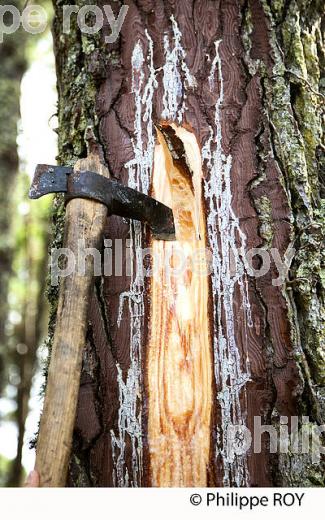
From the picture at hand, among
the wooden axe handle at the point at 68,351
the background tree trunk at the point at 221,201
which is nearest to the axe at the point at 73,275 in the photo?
the wooden axe handle at the point at 68,351

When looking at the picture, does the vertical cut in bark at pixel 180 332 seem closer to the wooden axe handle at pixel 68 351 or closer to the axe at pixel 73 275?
the axe at pixel 73 275

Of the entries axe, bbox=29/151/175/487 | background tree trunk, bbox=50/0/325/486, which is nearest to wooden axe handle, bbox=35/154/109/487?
axe, bbox=29/151/175/487

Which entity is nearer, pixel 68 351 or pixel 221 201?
pixel 68 351

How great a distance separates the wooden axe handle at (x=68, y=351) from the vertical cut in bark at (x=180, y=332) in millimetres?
218

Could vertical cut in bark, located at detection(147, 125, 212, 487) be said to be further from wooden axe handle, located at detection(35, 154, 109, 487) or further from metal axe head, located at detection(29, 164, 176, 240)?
wooden axe handle, located at detection(35, 154, 109, 487)

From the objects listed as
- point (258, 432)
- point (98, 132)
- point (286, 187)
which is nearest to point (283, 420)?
point (258, 432)

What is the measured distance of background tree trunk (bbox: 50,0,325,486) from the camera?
1699mm

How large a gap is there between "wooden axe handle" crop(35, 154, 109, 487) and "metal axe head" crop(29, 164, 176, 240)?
Result: 0.03 meters

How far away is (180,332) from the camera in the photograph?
1.75 meters

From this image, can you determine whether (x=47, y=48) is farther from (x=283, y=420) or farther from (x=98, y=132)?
(x=283, y=420)

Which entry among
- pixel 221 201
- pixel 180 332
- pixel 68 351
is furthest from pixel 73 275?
pixel 221 201

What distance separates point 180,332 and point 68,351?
1.10 feet

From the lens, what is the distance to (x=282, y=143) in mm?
1948

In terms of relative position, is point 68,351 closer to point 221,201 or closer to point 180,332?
point 180,332
